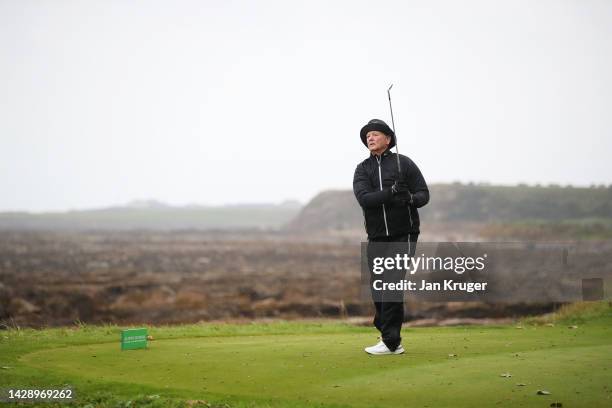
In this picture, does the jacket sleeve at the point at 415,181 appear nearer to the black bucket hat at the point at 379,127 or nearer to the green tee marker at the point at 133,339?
the black bucket hat at the point at 379,127

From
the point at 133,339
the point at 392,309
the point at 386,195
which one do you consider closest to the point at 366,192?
the point at 386,195

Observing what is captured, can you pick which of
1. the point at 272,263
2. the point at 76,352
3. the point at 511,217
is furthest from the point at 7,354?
the point at 511,217

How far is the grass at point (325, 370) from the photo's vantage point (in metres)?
7.89

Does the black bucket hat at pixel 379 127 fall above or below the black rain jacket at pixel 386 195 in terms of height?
above

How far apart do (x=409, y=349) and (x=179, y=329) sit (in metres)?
5.50

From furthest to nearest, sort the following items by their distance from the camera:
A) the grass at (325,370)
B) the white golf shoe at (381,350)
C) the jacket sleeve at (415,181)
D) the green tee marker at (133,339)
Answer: the green tee marker at (133,339), the jacket sleeve at (415,181), the white golf shoe at (381,350), the grass at (325,370)

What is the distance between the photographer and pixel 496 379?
837cm

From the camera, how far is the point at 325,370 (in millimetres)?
9172

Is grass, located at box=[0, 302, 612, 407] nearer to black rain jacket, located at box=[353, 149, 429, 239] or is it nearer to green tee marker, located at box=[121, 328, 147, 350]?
green tee marker, located at box=[121, 328, 147, 350]

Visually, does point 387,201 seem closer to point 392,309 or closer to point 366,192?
point 366,192

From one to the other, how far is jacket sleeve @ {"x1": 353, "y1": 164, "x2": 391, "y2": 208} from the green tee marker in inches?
139

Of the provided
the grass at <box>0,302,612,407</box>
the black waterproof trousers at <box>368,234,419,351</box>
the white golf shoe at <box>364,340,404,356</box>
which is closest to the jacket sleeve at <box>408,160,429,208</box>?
the black waterproof trousers at <box>368,234,419,351</box>

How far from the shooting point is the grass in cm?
789

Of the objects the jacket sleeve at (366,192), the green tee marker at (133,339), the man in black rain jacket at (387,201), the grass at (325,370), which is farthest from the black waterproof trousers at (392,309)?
the green tee marker at (133,339)
